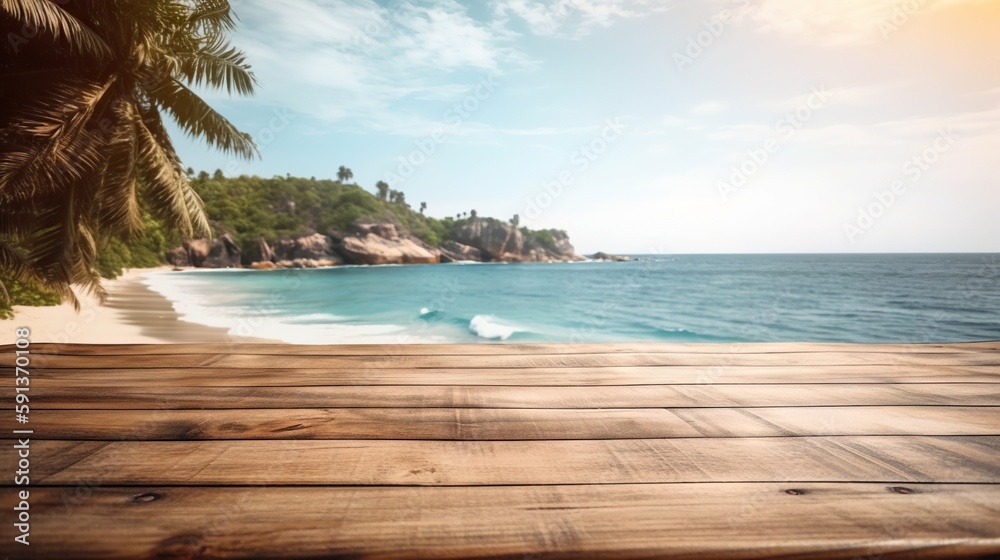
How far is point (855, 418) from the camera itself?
1.25 meters

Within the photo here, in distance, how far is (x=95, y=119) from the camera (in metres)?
6.94

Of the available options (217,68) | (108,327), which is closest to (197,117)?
(217,68)

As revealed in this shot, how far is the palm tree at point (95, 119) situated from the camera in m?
5.90

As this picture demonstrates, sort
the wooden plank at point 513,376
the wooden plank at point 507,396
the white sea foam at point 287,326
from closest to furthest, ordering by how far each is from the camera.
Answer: the wooden plank at point 507,396, the wooden plank at point 513,376, the white sea foam at point 287,326

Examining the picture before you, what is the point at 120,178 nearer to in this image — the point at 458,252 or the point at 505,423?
the point at 505,423

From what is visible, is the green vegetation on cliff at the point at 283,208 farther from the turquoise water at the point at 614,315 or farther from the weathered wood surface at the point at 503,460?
the weathered wood surface at the point at 503,460

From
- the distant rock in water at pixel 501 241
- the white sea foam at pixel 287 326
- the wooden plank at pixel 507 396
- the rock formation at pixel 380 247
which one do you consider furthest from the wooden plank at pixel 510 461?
the distant rock in water at pixel 501 241

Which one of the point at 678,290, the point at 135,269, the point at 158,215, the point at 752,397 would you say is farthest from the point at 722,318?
the point at 135,269

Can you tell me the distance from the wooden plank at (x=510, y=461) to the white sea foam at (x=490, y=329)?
13851 mm

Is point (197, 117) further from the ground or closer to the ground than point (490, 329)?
further from the ground

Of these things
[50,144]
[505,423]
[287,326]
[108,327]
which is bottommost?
[287,326]

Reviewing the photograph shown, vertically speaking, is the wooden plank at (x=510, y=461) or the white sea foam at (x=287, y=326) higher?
the wooden plank at (x=510, y=461)

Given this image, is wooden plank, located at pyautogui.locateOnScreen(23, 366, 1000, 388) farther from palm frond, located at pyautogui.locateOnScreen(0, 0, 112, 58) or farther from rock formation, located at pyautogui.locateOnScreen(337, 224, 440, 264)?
rock formation, located at pyautogui.locateOnScreen(337, 224, 440, 264)

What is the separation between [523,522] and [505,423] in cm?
45
